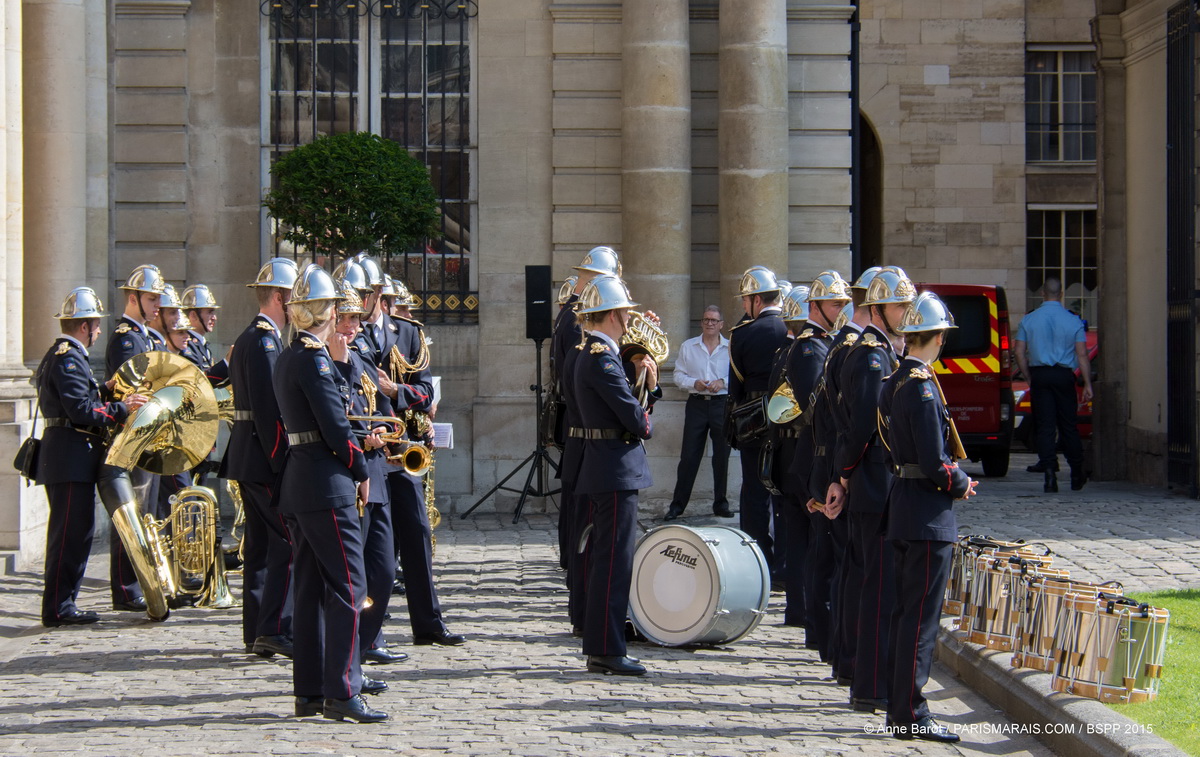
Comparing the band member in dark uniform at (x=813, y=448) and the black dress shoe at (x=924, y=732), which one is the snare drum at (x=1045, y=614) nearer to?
the black dress shoe at (x=924, y=732)

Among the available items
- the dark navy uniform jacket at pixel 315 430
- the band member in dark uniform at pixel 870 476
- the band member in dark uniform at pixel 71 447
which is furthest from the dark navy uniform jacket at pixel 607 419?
the band member in dark uniform at pixel 71 447

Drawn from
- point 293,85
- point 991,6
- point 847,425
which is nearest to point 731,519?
point 293,85

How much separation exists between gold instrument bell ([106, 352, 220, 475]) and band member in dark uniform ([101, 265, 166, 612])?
251 mm

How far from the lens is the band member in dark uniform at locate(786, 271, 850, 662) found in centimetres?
800

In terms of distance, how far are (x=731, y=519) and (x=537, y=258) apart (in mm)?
3088

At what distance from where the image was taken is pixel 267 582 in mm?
8234

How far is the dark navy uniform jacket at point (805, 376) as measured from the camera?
8352mm

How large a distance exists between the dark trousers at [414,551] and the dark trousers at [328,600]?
5.53ft

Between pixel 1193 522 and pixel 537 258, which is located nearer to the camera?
pixel 1193 522

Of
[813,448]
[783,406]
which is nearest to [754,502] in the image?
[783,406]

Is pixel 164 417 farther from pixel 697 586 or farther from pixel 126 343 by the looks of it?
pixel 697 586

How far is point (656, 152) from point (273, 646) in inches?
299

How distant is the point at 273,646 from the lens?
26.8 feet

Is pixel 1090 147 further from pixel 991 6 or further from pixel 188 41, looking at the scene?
pixel 188 41
